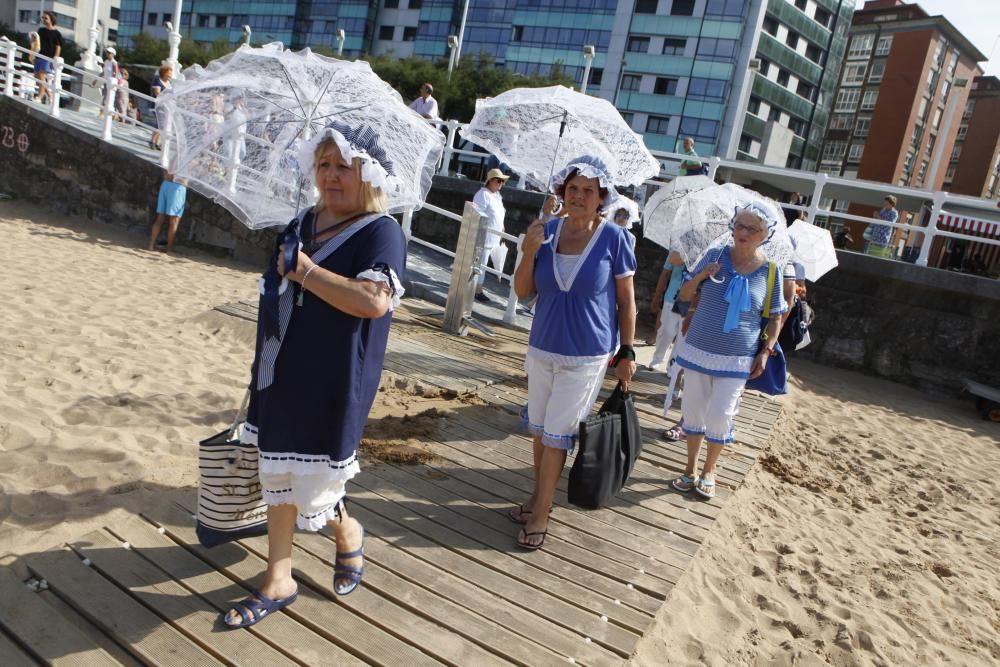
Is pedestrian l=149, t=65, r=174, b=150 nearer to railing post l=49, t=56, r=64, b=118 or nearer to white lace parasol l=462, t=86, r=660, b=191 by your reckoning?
railing post l=49, t=56, r=64, b=118

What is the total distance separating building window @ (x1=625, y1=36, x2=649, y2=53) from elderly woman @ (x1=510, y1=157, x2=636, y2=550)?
4991 centimetres

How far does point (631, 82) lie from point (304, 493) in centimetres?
5074

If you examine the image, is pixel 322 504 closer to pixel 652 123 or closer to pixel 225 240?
pixel 225 240

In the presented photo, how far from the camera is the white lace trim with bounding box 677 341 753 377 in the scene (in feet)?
12.2

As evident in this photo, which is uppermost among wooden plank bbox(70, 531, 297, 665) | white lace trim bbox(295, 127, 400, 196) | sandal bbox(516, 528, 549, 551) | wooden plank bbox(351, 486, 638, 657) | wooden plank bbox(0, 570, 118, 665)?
white lace trim bbox(295, 127, 400, 196)

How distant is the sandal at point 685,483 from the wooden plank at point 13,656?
309 cm

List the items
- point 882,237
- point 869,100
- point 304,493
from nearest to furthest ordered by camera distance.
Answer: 1. point 304,493
2. point 882,237
3. point 869,100

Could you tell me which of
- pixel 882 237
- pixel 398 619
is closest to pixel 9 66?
pixel 398 619

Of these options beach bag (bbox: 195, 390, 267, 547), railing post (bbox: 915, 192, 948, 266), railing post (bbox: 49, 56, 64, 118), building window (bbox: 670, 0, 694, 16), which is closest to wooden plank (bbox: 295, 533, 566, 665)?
beach bag (bbox: 195, 390, 267, 547)

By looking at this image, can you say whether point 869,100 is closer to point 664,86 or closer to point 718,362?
point 664,86

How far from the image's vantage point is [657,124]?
4766 cm

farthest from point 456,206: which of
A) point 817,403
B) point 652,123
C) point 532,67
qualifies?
point 532,67

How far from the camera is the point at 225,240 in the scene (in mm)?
10320

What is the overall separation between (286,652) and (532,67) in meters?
53.4
